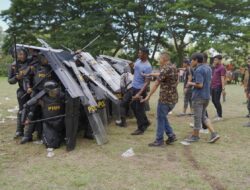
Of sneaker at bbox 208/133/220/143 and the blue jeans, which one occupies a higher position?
the blue jeans

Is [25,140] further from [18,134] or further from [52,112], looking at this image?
[52,112]

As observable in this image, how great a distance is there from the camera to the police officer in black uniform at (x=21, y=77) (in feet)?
26.5

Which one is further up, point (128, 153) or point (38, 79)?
point (38, 79)

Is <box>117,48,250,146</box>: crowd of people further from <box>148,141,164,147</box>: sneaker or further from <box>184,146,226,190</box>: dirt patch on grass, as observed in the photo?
<box>184,146,226,190</box>: dirt patch on grass

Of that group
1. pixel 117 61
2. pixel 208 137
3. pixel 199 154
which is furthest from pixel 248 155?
pixel 117 61

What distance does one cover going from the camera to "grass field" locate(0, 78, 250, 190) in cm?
534

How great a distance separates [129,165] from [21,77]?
3.27 meters

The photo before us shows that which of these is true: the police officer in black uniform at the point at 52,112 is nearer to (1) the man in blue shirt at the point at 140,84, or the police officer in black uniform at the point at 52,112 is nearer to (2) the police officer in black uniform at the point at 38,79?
(2) the police officer in black uniform at the point at 38,79

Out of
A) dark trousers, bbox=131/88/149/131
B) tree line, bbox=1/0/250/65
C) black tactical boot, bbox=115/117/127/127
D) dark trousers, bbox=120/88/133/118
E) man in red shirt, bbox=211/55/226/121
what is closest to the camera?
dark trousers, bbox=131/88/149/131

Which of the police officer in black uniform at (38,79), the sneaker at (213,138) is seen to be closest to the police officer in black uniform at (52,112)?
the police officer in black uniform at (38,79)

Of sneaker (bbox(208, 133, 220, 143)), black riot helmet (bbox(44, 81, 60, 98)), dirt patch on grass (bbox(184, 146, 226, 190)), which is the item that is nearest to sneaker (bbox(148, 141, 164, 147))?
dirt patch on grass (bbox(184, 146, 226, 190))

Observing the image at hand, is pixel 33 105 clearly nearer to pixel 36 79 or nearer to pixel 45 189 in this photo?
pixel 36 79

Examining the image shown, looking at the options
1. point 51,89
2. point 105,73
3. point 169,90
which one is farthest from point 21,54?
point 169,90

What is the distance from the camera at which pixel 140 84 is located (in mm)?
8438
